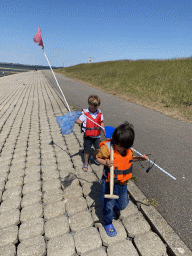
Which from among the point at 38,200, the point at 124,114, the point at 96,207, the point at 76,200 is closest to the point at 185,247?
the point at 96,207

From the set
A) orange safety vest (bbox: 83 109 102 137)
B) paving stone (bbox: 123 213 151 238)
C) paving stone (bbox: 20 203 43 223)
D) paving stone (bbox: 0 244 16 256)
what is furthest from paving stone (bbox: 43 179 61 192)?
paving stone (bbox: 123 213 151 238)

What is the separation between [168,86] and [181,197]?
34.3 feet

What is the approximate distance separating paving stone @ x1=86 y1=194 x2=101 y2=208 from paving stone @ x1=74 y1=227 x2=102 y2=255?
386 millimetres

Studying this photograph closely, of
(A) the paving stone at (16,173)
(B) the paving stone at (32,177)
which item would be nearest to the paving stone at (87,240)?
(B) the paving stone at (32,177)

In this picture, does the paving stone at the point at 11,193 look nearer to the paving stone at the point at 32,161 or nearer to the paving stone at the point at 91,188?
the paving stone at the point at 32,161

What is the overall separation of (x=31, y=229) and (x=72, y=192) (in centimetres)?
81

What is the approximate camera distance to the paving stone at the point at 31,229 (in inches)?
82.2

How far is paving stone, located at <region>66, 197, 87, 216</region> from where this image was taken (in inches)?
95.5

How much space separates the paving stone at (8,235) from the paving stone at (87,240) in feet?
2.58

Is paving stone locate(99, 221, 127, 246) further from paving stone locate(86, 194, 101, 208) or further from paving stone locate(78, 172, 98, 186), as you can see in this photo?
paving stone locate(78, 172, 98, 186)

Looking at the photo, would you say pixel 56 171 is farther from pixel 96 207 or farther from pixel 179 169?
pixel 179 169

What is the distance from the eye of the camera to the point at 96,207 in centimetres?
249

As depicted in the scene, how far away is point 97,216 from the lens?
234 centimetres

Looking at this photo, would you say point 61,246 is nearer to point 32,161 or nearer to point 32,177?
point 32,177
